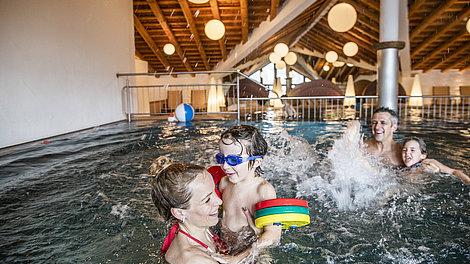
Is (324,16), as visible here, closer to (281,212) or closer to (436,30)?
(436,30)

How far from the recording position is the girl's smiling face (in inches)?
148

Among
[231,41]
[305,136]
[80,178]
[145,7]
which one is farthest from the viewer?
[231,41]

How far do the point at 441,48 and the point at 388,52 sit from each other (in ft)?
28.7

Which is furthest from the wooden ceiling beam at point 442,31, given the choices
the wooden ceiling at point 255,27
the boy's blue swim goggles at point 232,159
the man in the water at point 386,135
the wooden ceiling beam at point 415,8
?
the boy's blue swim goggles at point 232,159

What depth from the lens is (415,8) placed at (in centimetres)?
1144

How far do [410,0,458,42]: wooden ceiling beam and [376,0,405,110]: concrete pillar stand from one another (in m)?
4.27

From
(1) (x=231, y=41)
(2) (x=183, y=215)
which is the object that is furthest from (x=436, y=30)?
(2) (x=183, y=215)

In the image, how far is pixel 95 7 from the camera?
927 cm

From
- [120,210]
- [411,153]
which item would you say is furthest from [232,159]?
[411,153]

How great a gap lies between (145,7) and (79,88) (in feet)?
16.7

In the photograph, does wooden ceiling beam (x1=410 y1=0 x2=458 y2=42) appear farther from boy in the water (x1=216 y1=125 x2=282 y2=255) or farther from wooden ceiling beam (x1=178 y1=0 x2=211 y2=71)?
boy in the water (x1=216 y1=125 x2=282 y2=255)

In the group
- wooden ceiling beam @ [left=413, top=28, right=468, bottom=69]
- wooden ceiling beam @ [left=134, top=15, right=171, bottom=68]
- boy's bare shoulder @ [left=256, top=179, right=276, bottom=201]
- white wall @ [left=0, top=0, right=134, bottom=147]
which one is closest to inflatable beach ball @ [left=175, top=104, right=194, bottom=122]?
white wall @ [left=0, top=0, right=134, bottom=147]

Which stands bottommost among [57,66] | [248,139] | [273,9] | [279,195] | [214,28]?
[279,195]

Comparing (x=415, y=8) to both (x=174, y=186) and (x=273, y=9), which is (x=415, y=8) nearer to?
(x=273, y=9)
